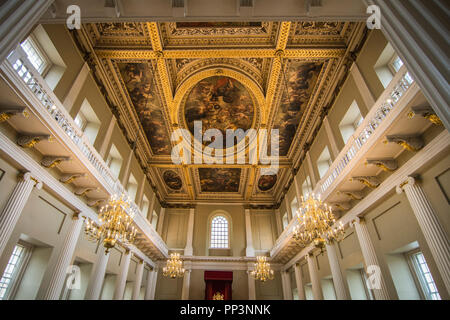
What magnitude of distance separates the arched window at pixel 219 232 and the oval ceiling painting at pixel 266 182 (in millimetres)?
3975

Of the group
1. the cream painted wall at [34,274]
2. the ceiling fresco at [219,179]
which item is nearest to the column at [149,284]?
the ceiling fresco at [219,179]

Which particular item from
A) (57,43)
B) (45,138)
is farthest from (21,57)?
(57,43)

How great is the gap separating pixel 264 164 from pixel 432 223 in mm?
9914

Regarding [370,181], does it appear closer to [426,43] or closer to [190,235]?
[426,43]

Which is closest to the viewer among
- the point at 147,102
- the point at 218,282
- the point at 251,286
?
the point at 147,102

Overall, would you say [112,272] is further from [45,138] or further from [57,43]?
[57,43]

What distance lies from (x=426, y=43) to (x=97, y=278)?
11.2 meters

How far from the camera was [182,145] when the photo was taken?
44.5 feet

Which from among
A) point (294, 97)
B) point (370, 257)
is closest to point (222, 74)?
point (294, 97)

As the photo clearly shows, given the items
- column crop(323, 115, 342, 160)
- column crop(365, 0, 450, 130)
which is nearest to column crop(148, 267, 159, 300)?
column crop(323, 115, 342, 160)

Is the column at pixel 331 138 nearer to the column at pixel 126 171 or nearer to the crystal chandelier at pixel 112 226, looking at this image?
the crystal chandelier at pixel 112 226

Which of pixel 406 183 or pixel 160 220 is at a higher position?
pixel 160 220

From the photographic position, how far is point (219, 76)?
10859 mm

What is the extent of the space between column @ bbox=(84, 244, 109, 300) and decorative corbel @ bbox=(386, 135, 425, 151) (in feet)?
34.4
